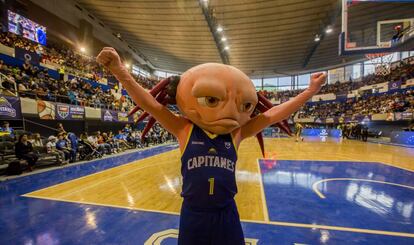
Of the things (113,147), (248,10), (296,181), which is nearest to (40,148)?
(113,147)

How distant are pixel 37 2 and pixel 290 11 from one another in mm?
16789

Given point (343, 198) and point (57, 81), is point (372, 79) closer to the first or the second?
point (343, 198)

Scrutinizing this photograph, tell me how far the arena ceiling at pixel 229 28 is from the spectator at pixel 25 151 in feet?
39.9

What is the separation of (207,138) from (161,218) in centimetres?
250

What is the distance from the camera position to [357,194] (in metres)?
4.79

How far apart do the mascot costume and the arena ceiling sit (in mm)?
15022

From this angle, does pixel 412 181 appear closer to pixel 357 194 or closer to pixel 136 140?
pixel 357 194

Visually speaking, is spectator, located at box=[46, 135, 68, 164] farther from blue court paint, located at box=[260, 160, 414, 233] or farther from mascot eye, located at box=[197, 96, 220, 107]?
mascot eye, located at box=[197, 96, 220, 107]

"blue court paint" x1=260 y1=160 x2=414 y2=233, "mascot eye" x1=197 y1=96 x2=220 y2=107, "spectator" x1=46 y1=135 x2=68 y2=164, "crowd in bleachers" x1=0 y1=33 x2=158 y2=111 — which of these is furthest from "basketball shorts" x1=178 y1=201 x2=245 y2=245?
"crowd in bleachers" x1=0 y1=33 x2=158 y2=111

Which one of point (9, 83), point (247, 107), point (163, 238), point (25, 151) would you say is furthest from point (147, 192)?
point (9, 83)

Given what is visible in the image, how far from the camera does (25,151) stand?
22.4 ft

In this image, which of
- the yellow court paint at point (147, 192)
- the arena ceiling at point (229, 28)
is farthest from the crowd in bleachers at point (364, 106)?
the yellow court paint at point (147, 192)

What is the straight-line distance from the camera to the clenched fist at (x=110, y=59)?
1432mm

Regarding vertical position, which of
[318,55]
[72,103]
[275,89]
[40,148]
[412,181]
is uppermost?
[318,55]
